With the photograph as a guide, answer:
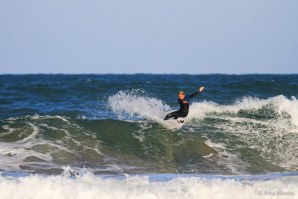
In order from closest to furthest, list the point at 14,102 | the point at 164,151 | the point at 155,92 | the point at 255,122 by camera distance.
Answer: the point at 164,151 < the point at 255,122 < the point at 14,102 < the point at 155,92

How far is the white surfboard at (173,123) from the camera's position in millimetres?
15359

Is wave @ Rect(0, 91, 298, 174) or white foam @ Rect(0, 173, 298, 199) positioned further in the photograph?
wave @ Rect(0, 91, 298, 174)

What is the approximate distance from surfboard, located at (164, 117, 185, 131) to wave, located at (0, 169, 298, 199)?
5.30 metres

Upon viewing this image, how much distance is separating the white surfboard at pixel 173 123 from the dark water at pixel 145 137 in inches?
5.7

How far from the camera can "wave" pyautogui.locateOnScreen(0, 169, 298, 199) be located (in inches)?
352

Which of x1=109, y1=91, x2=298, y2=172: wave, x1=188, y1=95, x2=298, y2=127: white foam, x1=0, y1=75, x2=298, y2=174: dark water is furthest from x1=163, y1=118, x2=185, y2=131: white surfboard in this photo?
x1=188, y1=95, x2=298, y2=127: white foam

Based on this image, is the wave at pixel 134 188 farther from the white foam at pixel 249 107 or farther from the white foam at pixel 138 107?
the white foam at pixel 249 107

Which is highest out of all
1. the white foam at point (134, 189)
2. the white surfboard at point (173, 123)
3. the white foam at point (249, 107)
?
the white foam at point (249, 107)

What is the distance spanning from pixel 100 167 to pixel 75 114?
706cm

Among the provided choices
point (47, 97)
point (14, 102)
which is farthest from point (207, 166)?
point (47, 97)

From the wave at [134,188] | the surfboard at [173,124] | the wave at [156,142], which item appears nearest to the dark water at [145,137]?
the wave at [156,142]

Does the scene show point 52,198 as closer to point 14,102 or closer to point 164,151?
point 164,151

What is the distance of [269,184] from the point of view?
9.97 m

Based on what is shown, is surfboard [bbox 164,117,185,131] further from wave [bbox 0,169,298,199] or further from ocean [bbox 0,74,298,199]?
wave [bbox 0,169,298,199]
